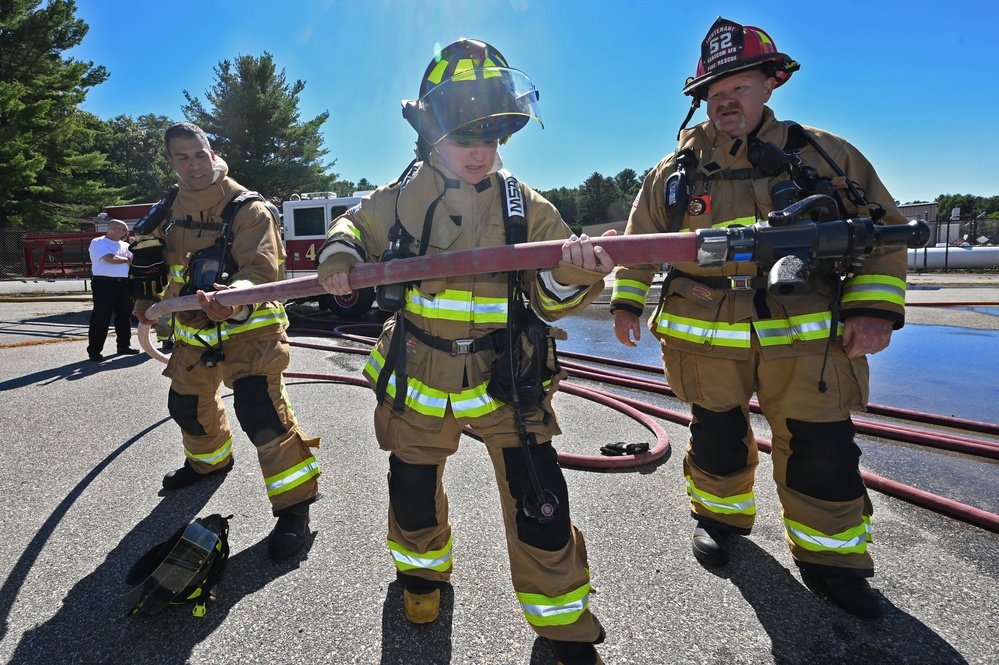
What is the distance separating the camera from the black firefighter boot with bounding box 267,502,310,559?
2541 millimetres

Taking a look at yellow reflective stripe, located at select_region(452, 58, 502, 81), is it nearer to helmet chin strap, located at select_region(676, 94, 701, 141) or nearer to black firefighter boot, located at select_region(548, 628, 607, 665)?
helmet chin strap, located at select_region(676, 94, 701, 141)

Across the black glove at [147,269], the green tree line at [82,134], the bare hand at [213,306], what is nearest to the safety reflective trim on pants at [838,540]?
the bare hand at [213,306]

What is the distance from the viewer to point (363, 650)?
198cm

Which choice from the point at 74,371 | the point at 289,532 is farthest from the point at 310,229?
the point at 289,532

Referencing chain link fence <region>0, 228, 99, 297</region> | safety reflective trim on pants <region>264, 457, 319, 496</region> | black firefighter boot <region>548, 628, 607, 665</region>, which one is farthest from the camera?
chain link fence <region>0, 228, 99, 297</region>

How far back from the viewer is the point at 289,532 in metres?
2.62

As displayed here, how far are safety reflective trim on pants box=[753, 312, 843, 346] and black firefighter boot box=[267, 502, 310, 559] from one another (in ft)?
7.43

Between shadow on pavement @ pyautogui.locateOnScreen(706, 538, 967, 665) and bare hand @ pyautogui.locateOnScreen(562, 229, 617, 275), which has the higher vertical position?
bare hand @ pyautogui.locateOnScreen(562, 229, 617, 275)

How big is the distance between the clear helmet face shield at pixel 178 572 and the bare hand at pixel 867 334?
269 centimetres

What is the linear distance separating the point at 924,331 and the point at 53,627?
31.9 feet

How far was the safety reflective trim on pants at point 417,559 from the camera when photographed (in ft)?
6.97

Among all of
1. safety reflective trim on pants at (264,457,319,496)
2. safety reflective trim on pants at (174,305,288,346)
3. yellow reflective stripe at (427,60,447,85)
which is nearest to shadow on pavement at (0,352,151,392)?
safety reflective trim on pants at (174,305,288,346)

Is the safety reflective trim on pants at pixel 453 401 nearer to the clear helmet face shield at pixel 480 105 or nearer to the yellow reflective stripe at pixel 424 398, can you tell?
the yellow reflective stripe at pixel 424 398

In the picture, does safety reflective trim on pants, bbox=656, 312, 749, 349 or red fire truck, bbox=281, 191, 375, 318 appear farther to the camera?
red fire truck, bbox=281, 191, 375, 318
